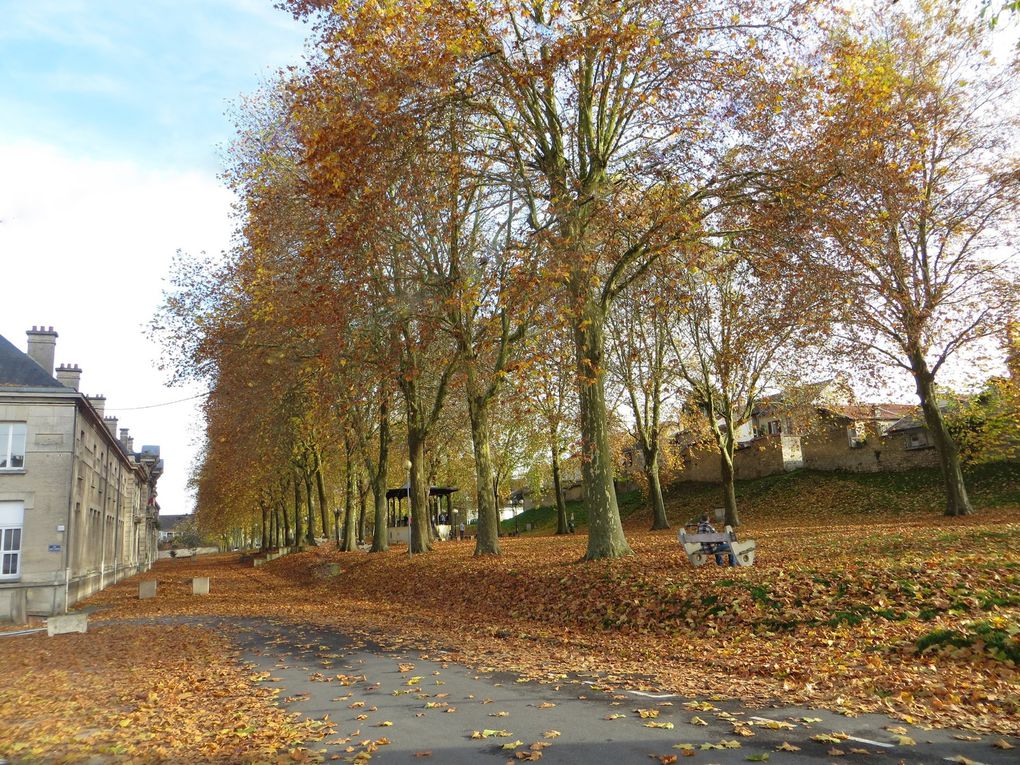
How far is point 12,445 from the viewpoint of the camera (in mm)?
25062

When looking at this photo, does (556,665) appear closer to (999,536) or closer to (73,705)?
(73,705)

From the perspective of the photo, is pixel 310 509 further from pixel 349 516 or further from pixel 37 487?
pixel 37 487

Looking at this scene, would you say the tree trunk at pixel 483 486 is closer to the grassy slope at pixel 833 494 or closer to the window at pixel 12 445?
the grassy slope at pixel 833 494

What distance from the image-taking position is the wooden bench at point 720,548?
13141 mm

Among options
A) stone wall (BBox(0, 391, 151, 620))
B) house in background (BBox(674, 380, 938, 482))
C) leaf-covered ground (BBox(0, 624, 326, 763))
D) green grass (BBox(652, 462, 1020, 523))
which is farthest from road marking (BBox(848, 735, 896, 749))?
stone wall (BBox(0, 391, 151, 620))

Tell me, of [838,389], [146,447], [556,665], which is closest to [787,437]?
[838,389]

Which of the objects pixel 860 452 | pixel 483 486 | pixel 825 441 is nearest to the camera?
pixel 483 486

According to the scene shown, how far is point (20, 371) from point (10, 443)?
2737 mm

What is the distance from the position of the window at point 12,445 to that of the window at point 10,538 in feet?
4.59

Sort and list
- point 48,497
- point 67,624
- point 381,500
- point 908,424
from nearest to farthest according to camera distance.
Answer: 1. point 67,624
2. point 48,497
3. point 381,500
4. point 908,424

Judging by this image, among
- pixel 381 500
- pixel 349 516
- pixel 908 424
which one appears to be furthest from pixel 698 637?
pixel 908 424

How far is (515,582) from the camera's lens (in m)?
15.5

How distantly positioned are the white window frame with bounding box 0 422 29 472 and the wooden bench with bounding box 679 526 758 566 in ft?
78.8

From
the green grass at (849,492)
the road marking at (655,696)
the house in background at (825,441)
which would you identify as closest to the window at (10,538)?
the road marking at (655,696)
